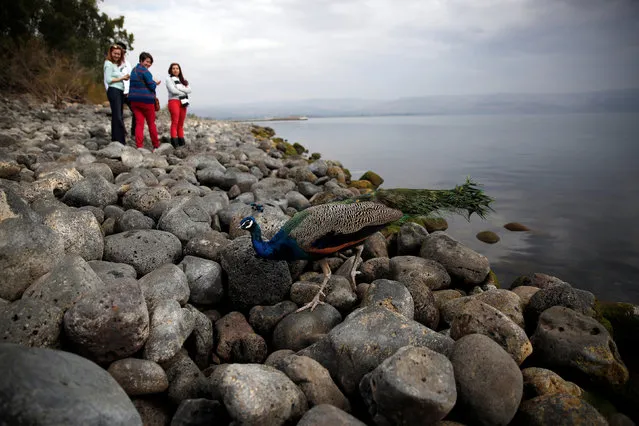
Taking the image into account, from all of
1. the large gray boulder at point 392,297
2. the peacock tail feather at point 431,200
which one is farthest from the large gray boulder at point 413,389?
the peacock tail feather at point 431,200

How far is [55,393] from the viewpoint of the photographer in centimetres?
211

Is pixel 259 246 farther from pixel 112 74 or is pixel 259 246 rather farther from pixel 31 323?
pixel 112 74

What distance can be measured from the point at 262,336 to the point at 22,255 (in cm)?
248

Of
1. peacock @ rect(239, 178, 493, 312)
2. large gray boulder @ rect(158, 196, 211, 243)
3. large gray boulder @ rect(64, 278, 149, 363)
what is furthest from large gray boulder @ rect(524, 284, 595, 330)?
large gray boulder @ rect(158, 196, 211, 243)

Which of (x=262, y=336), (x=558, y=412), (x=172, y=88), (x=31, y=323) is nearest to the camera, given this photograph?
(x=558, y=412)

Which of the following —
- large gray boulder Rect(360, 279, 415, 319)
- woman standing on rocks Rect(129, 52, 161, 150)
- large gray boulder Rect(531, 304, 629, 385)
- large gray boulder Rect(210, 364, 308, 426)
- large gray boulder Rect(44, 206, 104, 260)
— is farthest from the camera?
woman standing on rocks Rect(129, 52, 161, 150)

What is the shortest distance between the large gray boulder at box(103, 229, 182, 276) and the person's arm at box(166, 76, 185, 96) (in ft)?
23.4

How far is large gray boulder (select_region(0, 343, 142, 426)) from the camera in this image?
201 cm

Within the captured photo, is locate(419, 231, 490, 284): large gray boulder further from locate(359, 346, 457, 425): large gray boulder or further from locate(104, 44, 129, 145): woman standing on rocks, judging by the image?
locate(104, 44, 129, 145): woman standing on rocks

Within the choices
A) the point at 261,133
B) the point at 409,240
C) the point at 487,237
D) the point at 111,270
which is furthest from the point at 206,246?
the point at 261,133

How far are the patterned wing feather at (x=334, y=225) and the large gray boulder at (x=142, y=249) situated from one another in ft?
5.28

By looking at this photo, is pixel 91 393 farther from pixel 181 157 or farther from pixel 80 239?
pixel 181 157

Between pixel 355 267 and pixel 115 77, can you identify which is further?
pixel 115 77

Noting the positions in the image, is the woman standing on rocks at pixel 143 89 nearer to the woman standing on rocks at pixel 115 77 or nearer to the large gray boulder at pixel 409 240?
the woman standing on rocks at pixel 115 77
